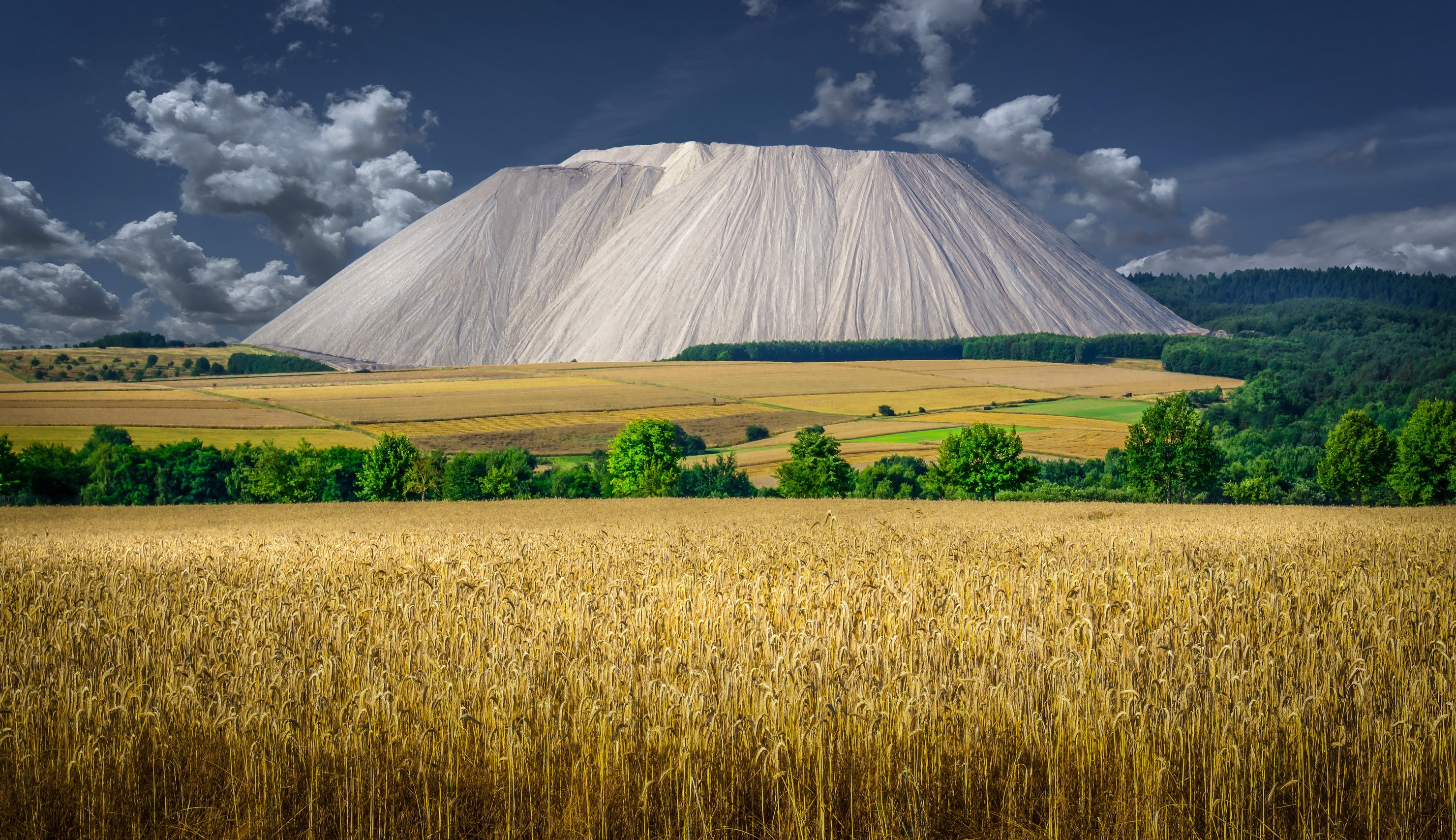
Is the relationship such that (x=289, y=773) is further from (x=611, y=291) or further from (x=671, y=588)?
(x=611, y=291)

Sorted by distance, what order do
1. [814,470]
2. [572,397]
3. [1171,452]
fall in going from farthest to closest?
1. [572,397]
2. [814,470]
3. [1171,452]

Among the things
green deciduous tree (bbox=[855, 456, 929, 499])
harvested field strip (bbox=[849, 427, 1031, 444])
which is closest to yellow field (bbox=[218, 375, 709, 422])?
harvested field strip (bbox=[849, 427, 1031, 444])

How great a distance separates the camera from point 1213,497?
71.1 m

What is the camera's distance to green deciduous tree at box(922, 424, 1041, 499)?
193ft

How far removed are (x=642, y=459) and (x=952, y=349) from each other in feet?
322

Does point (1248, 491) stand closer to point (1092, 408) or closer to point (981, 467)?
point (981, 467)

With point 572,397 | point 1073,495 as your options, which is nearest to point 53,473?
point 572,397

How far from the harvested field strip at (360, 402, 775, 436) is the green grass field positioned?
94.5 ft

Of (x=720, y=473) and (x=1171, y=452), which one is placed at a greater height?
(x=1171, y=452)

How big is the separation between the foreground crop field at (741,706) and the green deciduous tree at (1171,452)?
50.2 metres

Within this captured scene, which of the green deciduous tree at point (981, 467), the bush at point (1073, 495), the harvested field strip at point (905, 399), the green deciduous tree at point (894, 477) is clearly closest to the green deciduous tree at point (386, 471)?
the green deciduous tree at point (894, 477)

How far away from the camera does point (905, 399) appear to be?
310ft

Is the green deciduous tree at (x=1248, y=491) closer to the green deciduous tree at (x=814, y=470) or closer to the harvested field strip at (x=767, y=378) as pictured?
the green deciduous tree at (x=814, y=470)

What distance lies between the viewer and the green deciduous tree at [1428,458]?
5838 centimetres
